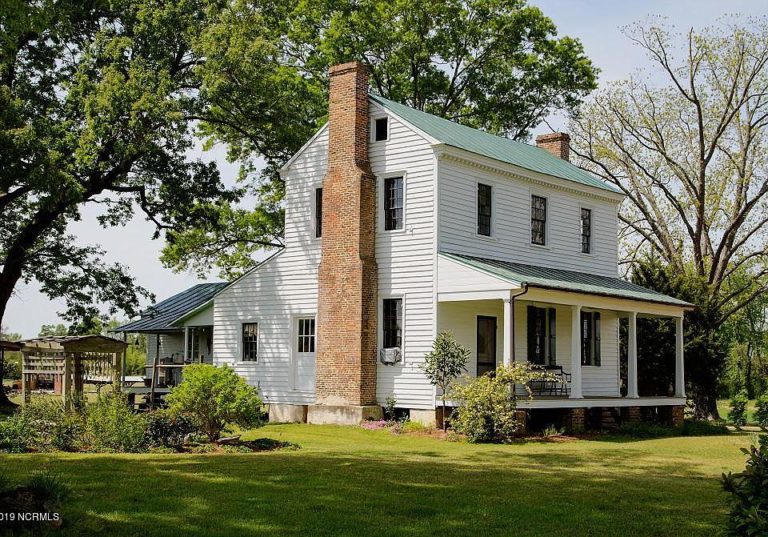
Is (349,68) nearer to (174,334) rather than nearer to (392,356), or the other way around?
(392,356)

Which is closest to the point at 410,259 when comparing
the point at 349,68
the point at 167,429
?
the point at 349,68

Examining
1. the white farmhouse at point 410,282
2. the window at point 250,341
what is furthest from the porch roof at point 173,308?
the white farmhouse at point 410,282

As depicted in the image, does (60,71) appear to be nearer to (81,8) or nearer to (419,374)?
(81,8)

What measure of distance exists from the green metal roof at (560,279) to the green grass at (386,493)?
543 centimetres

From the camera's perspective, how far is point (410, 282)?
982 inches

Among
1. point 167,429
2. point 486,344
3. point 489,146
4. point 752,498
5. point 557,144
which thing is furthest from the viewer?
point 557,144

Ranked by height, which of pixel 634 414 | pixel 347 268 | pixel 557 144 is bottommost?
pixel 634 414

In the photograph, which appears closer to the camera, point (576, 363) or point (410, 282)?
point (576, 363)

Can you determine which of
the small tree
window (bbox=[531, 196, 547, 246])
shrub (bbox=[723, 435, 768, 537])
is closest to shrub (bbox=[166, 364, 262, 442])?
the small tree

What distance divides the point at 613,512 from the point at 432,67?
3282 cm

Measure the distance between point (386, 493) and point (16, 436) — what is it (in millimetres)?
7757

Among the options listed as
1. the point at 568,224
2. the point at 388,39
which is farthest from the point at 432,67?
the point at 568,224

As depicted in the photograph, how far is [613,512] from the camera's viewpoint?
37.1ft

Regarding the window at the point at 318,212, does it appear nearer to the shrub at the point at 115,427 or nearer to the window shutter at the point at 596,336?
the window shutter at the point at 596,336
